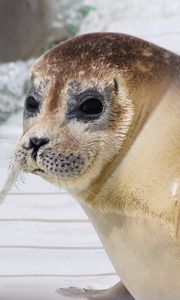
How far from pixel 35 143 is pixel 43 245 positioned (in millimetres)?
933

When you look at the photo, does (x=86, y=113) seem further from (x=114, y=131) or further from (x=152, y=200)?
(x=152, y=200)

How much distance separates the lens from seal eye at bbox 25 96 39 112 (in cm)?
129

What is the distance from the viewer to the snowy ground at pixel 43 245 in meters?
1.93

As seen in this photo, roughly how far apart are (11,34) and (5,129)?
0.97 metres

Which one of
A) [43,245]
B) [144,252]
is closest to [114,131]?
[144,252]

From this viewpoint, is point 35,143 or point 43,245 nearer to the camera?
point 35,143

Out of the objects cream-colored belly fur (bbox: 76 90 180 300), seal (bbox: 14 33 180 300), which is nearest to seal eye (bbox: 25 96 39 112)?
seal (bbox: 14 33 180 300)

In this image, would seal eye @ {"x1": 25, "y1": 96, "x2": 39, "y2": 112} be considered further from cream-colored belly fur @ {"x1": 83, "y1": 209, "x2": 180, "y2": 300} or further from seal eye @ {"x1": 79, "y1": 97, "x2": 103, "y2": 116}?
cream-colored belly fur @ {"x1": 83, "y1": 209, "x2": 180, "y2": 300}

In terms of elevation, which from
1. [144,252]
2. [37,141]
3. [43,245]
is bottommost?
[144,252]

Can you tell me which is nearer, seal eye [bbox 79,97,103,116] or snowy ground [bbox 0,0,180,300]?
seal eye [bbox 79,97,103,116]

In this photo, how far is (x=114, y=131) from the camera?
126 centimetres

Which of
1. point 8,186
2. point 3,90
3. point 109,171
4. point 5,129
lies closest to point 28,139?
point 109,171

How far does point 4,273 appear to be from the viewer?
199cm

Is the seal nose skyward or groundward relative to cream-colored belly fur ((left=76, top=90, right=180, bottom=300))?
skyward
